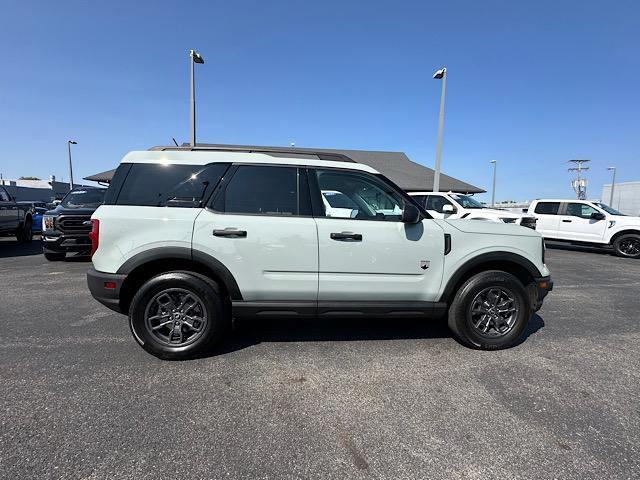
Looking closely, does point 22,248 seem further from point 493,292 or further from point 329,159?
point 493,292

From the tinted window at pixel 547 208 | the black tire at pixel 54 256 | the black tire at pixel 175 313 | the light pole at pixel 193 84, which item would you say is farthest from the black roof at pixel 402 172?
the black tire at pixel 175 313

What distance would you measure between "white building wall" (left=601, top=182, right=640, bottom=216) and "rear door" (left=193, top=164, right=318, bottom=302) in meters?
47.8

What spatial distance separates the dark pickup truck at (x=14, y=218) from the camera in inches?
394

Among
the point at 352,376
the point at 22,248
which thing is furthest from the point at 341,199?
the point at 22,248

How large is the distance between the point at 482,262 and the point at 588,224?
1134 centimetres

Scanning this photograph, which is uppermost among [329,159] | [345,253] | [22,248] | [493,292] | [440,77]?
[440,77]

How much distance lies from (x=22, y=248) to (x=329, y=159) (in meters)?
12.2

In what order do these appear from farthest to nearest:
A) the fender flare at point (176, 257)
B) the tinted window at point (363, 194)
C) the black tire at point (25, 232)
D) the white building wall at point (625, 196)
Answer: the white building wall at point (625, 196), the black tire at point (25, 232), the tinted window at point (363, 194), the fender flare at point (176, 257)

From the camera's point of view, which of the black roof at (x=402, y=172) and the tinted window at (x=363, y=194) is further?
the black roof at (x=402, y=172)

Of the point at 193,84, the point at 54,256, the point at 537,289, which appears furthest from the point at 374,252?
the point at 193,84

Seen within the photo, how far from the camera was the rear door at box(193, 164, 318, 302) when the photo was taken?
3207 millimetres

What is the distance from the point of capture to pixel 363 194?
11.7 ft

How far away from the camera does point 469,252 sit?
3.51 meters

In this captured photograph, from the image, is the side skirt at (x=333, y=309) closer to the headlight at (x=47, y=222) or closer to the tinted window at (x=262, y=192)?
the tinted window at (x=262, y=192)
